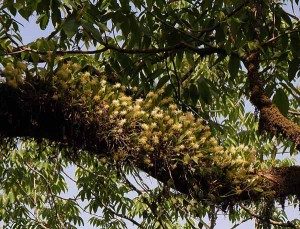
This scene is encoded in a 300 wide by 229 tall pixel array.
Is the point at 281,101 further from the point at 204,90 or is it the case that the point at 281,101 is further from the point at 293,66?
the point at 204,90

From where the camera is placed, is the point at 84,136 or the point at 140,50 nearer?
the point at 84,136

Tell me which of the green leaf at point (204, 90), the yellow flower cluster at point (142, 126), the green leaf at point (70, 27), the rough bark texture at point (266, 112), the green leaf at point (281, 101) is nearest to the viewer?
the green leaf at point (70, 27)

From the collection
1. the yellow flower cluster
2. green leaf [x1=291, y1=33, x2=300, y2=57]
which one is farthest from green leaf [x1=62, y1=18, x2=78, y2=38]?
green leaf [x1=291, y1=33, x2=300, y2=57]

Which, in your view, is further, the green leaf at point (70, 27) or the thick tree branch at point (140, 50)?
the thick tree branch at point (140, 50)

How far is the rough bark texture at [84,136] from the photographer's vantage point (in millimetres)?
2348

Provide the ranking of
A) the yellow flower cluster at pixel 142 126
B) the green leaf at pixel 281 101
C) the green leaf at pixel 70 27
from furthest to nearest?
1. the green leaf at pixel 281 101
2. the yellow flower cluster at pixel 142 126
3. the green leaf at pixel 70 27

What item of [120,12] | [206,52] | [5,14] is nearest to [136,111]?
[120,12]

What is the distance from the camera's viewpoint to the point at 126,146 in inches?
97.2

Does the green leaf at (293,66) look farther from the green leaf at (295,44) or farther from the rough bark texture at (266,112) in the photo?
the rough bark texture at (266,112)

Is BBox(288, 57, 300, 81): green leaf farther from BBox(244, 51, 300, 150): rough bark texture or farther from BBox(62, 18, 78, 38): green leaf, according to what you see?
BBox(62, 18, 78, 38): green leaf

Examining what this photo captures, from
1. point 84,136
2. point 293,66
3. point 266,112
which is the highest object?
point 293,66

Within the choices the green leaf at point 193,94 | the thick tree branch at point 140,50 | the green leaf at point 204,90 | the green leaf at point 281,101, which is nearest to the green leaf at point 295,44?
the green leaf at point 281,101

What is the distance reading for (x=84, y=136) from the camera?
8.06 feet

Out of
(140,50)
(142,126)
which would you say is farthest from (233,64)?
(142,126)
